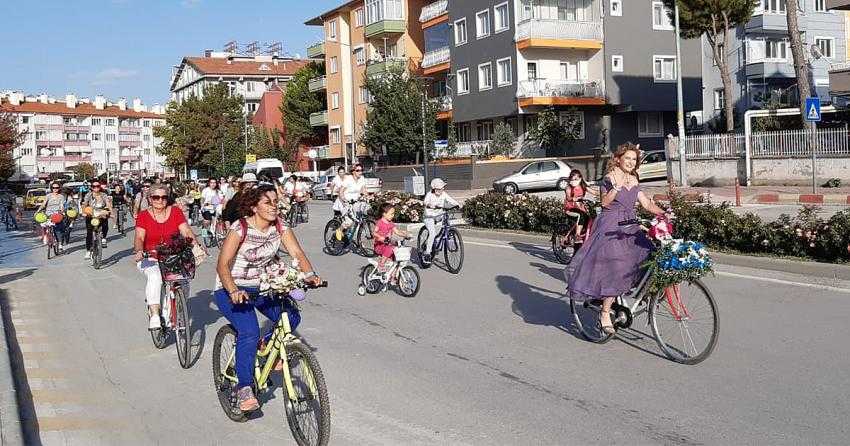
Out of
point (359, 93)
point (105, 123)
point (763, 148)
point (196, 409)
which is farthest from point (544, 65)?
point (105, 123)

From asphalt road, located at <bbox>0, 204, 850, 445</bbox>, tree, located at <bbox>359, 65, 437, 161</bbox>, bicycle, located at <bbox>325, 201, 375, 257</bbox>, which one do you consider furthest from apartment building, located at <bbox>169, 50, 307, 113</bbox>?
asphalt road, located at <bbox>0, 204, 850, 445</bbox>

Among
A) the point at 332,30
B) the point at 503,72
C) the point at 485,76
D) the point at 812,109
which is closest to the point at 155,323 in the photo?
the point at 812,109

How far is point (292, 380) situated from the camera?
5.69 metres

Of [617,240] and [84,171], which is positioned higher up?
[84,171]

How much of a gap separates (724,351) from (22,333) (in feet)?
25.7

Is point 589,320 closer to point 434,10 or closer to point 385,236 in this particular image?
point 385,236

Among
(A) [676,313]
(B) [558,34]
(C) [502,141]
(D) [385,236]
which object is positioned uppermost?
(B) [558,34]

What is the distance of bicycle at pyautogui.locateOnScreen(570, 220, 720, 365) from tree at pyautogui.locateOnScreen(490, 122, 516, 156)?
40489mm

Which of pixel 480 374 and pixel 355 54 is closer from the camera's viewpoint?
pixel 480 374

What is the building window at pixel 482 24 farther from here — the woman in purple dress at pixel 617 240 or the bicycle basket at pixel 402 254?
the woman in purple dress at pixel 617 240

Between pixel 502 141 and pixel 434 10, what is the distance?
567 inches

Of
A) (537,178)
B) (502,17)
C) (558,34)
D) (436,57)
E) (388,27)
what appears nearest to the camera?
(537,178)

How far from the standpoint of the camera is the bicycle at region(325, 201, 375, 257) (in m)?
17.9

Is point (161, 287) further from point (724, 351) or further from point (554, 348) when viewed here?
point (724, 351)
